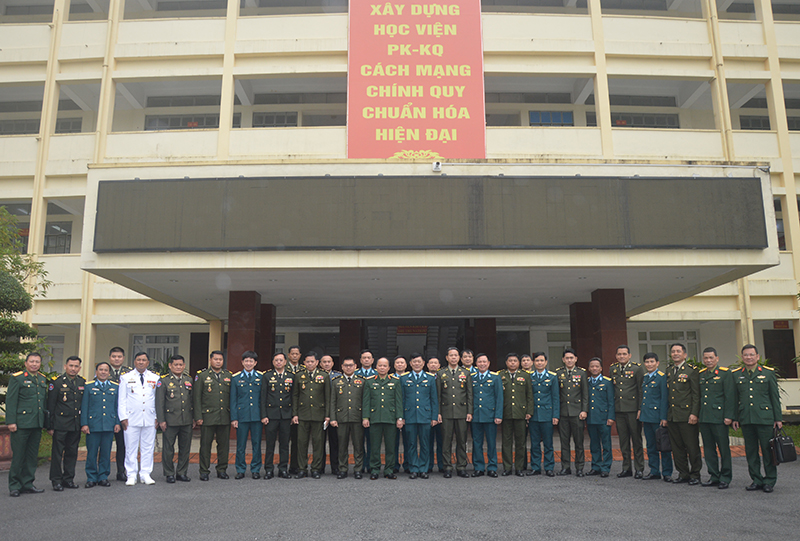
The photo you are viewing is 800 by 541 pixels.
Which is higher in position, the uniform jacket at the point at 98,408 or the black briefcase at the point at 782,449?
the uniform jacket at the point at 98,408

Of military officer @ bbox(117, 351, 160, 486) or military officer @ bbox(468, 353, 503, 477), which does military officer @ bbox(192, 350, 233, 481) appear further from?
military officer @ bbox(468, 353, 503, 477)

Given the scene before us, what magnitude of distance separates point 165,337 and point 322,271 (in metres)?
12.8

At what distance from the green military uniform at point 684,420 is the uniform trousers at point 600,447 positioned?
0.83m

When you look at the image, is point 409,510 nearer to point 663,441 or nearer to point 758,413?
point 663,441

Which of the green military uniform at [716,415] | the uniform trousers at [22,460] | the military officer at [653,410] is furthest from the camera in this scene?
the military officer at [653,410]

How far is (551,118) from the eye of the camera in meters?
20.4

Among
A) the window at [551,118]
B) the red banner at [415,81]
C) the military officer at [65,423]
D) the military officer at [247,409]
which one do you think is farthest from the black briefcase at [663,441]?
the window at [551,118]

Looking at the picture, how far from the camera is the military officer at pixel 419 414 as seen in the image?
831 centimetres

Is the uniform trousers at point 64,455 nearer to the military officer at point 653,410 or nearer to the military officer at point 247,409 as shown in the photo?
the military officer at point 247,409

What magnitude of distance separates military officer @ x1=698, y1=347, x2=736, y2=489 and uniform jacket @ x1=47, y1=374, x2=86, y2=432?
782 cm

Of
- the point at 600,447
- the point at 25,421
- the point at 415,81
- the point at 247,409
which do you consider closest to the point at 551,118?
the point at 415,81

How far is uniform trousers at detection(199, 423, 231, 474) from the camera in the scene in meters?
8.25

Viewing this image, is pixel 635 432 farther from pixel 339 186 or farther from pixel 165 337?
pixel 165 337

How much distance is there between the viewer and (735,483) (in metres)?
7.76
